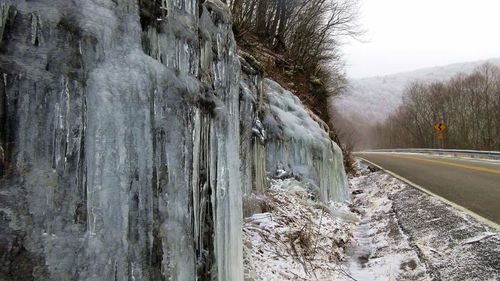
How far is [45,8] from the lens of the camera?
8.23 ft

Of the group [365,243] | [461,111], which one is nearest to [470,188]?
[365,243]

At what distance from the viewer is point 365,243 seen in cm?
757

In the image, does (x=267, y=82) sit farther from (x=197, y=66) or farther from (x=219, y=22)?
(x=197, y=66)

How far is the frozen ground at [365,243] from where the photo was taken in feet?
16.8

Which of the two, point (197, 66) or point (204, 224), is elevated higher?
point (197, 66)

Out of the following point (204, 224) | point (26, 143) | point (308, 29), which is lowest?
point (204, 224)

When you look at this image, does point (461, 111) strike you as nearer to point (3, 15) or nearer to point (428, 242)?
point (428, 242)

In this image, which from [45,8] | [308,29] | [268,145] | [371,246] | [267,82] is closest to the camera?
[45,8]

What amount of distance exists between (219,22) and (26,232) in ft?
9.92

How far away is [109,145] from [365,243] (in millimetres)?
6122

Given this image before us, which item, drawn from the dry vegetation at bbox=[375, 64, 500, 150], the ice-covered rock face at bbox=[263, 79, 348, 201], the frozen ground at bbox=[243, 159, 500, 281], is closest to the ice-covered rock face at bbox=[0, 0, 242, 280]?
the frozen ground at bbox=[243, 159, 500, 281]

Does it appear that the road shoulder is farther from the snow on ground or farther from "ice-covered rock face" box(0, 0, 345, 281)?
"ice-covered rock face" box(0, 0, 345, 281)

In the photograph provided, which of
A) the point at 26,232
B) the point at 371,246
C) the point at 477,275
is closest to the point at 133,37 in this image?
the point at 26,232

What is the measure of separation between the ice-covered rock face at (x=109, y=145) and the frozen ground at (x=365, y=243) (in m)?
1.84
